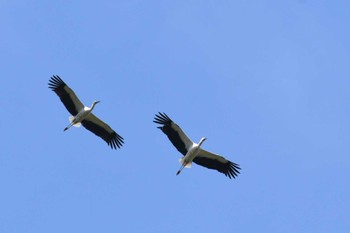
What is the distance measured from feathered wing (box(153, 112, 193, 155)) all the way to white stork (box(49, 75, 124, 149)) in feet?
11.5

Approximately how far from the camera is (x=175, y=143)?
55594mm

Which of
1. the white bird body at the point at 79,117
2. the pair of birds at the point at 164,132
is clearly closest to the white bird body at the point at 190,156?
the pair of birds at the point at 164,132

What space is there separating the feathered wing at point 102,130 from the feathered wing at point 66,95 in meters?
0.72

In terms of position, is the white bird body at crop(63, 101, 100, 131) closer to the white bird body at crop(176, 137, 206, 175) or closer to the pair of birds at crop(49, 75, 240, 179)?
the pair of birds at crop(49, 75, 240, 179)

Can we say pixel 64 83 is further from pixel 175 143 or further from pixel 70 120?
pixel 175 143

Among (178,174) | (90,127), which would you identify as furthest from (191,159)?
(90,127)

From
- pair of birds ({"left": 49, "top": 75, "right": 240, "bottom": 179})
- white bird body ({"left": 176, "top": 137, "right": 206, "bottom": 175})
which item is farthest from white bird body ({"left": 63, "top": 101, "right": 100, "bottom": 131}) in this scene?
white bird body ({"left": 176, "top": 137, "right": 206, "bottom": 175})

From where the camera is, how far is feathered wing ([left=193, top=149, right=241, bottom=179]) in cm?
5600

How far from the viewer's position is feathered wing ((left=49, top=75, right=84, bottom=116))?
186ft

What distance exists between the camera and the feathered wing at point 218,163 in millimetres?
56000

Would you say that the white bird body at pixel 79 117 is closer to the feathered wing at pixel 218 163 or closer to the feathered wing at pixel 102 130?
the feathered wing at pixel 102 130

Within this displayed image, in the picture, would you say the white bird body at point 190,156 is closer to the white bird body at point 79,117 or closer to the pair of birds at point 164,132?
the pair of birds at point 164,132

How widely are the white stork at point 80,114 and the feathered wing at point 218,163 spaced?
13.2 feet

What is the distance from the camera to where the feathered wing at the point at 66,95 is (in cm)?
5669
